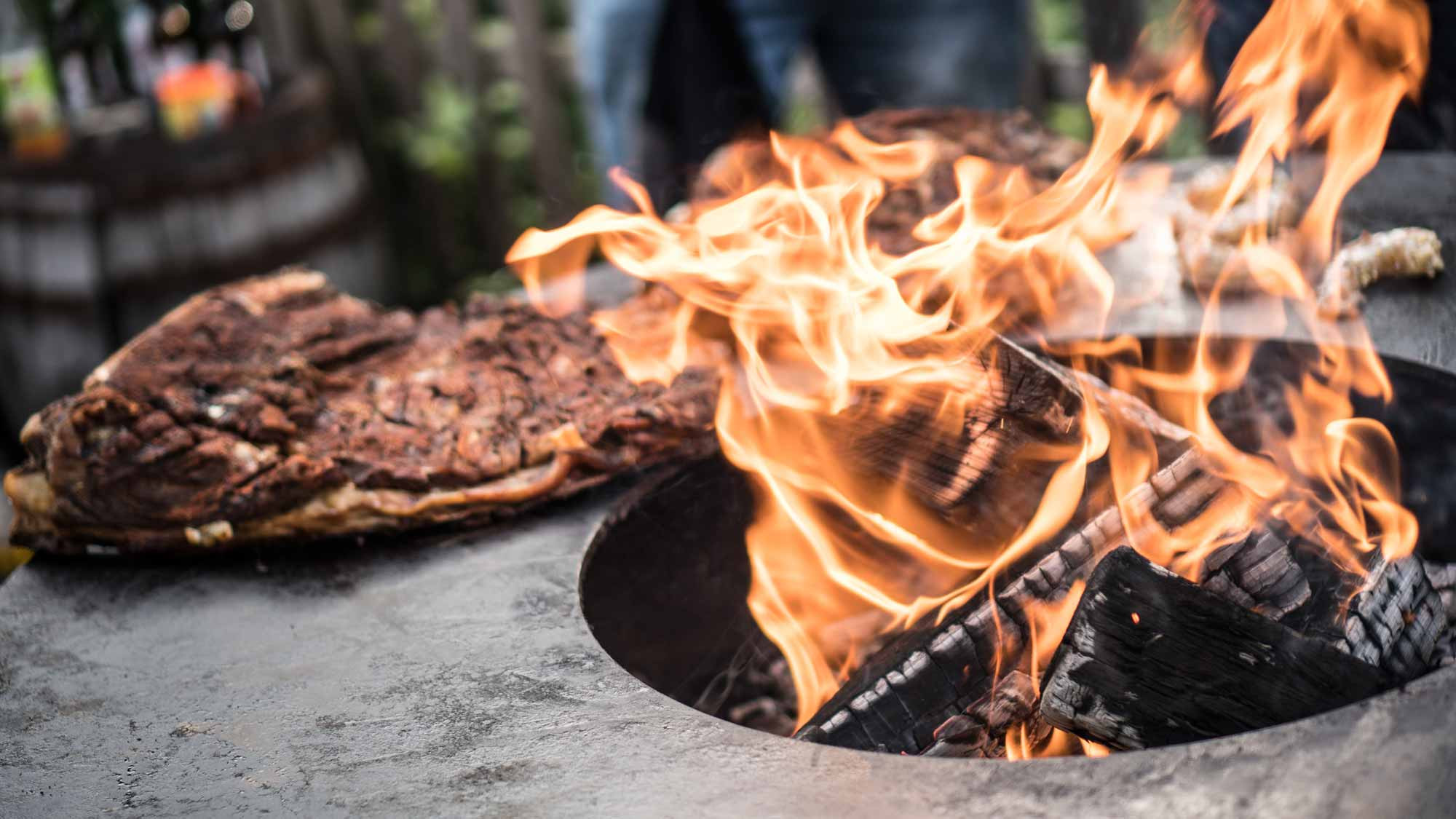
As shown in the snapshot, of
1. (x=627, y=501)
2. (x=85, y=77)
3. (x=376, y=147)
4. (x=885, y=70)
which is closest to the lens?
(x=627, y=501)

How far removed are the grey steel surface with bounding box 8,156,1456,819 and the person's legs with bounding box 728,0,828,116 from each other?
243 cm

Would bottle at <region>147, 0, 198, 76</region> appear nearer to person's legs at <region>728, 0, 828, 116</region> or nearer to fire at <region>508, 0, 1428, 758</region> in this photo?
person's legs at <region>728, 0, 828, 116</region>

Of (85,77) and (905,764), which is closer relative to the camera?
(905,764)

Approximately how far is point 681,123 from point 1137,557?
317cm

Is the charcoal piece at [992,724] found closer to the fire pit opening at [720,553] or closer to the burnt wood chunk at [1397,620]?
the burnt wood chunk at [1397,620]

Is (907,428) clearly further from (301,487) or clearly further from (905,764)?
(301,487)

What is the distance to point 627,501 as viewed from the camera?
2209 millimetres

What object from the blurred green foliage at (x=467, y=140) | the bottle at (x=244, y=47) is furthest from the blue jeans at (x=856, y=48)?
the bottle at (x=244, y=47)

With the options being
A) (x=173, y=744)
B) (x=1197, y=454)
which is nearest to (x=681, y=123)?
(x=1197, y=454)

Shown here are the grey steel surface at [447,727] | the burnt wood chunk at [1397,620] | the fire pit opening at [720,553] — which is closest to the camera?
the grey steel surface at [447,727]

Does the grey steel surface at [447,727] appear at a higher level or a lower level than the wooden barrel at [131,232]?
lower

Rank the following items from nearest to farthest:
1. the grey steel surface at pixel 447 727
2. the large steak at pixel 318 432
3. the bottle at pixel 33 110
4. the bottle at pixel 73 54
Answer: the grey steel surface at pixel 447 727
the large steak at pixel 318 432
the bottle at pixel 33 110
the bottle at pixel 73 54

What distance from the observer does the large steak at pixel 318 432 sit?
2.10 metres

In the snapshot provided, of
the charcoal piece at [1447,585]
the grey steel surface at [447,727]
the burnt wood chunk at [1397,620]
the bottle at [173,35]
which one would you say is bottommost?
the charcoal piece at [1447,585]
